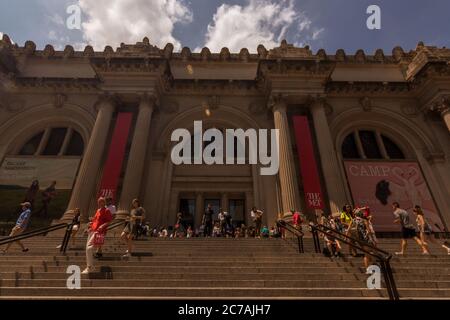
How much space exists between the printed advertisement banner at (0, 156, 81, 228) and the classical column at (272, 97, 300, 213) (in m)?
11.8

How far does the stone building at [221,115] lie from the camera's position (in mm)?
15273

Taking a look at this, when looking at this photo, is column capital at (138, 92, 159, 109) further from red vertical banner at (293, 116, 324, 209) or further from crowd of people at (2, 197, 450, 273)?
red vertical banner at (293, 116, 324, 209)

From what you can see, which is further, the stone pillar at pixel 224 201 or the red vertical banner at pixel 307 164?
the stone pillar at pixel 224 201

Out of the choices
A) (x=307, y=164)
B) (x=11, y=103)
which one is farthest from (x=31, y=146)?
(x=307, y=164)

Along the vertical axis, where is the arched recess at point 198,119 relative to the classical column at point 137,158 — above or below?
above

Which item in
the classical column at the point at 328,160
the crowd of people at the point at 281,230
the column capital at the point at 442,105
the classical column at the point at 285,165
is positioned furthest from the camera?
the column capital at the point at 442,105

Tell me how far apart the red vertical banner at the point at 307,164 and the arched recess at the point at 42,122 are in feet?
42.7

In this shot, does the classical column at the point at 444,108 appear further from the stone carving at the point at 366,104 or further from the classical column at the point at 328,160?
the classical column at the point at 328,160

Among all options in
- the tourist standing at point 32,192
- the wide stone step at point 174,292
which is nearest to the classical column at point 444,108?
the wide stone step at point 174,292

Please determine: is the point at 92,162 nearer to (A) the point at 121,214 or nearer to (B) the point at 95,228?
(A) the point at 121,214

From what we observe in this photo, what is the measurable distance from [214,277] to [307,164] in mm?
10487

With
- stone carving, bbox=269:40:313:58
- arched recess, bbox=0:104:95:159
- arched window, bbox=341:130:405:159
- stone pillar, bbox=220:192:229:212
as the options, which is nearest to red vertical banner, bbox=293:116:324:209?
arched window, bbox=341:130:405:159
